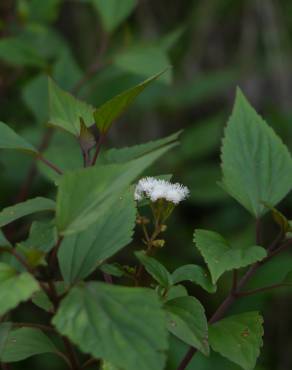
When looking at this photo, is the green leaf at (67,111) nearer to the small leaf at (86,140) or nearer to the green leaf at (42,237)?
the small leaf at (86,140)

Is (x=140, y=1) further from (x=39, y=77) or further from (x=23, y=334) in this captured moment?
(x=23, y=334)

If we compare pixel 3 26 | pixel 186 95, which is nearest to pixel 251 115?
pixel 3 26

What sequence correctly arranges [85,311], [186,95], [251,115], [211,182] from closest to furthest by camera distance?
[85,311] < [251,115] < [211,182] < [186,95]

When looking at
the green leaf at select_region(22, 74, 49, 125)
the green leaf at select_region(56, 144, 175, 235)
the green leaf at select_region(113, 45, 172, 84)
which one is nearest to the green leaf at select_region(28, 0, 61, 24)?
the green leaf at select_region(22, 74, 49, 125)

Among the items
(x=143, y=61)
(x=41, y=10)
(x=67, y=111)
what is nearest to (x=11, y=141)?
(x=67, y=111)

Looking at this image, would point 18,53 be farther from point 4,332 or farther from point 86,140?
point 4,332

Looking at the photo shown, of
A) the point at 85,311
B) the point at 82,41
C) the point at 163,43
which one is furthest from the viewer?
the point at 82,41
